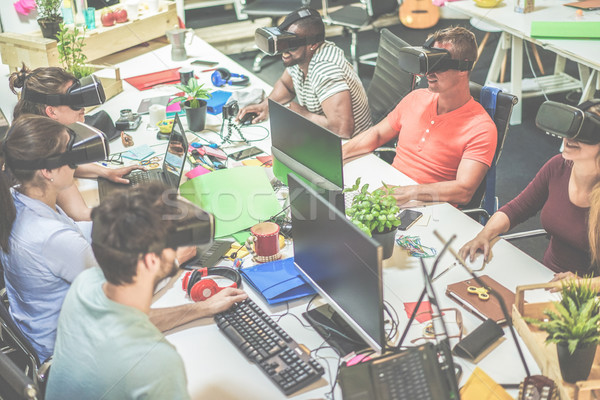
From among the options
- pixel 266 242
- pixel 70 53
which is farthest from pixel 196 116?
pixel 266 242

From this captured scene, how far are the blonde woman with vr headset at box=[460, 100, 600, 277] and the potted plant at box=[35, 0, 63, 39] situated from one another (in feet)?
9.55

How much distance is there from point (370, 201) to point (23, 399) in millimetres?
1224

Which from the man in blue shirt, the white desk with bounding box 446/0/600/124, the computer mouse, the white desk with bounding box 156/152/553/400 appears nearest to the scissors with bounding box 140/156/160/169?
the computer mouse

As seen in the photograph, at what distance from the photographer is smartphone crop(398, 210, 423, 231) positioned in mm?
2447

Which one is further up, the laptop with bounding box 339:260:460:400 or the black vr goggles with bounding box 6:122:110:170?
the black vr goggles with bounding box 6:122:110:170

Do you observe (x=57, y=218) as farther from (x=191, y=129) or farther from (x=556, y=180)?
(x=556, y=180)

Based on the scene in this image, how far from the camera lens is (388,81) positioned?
3514 millimetres

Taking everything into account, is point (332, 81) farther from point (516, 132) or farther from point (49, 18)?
point (516, 132)

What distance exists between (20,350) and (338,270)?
1.12m

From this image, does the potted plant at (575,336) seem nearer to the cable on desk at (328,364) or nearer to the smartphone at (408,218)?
the cable on desk at (328,364)

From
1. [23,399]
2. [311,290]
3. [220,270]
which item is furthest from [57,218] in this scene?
[311,290]

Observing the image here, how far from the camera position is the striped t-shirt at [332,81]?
3270mm

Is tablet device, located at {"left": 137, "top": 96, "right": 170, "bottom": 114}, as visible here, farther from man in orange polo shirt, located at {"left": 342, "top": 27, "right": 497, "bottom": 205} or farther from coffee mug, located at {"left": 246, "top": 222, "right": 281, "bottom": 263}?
coffee mug, located at {"left": 246, "top": 222, "right": 281, "bottom": 263}

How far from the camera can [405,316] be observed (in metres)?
1.98
